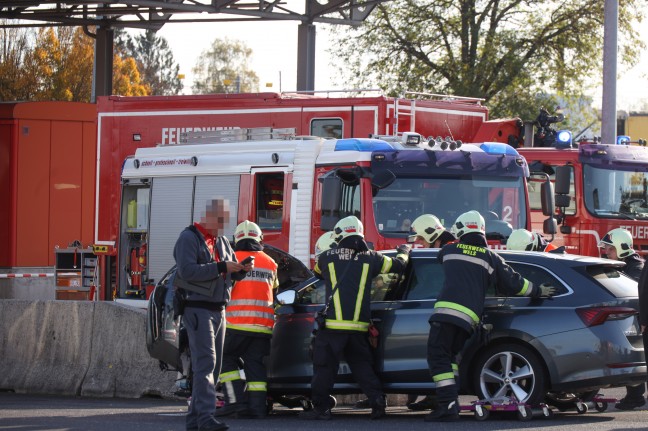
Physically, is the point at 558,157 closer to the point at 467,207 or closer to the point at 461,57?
the point at 467,207

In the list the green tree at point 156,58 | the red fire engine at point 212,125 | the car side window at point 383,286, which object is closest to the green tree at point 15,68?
the red fire engine at point 212,125

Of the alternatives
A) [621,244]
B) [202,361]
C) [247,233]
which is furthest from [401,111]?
[202,361]

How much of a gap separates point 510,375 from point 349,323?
1.40 meters

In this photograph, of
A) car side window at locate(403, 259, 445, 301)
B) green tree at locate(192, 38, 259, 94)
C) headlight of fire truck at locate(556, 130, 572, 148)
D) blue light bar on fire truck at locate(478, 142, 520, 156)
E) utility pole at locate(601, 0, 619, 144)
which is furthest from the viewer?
green tree at locate(192, 38, 259, 94)

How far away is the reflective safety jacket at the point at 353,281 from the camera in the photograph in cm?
1102

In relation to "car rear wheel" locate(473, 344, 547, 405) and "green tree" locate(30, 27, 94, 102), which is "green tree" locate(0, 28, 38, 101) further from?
"car rear wheel" locate(473, 344, 547, 405)

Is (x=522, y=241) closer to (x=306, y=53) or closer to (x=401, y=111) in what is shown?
(x=401, y=111)

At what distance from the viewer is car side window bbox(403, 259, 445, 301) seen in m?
11.2

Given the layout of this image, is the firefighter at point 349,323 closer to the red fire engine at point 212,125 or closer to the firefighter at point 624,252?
the firefighter at point 624,252

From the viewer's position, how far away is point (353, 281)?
11.1m

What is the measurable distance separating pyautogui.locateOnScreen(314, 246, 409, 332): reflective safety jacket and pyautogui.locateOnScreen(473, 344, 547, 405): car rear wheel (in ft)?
3.47

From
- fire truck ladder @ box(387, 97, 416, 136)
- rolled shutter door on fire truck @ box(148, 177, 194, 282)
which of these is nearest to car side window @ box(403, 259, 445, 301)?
fire truck ladder @ box(387, 97, 416, 136)

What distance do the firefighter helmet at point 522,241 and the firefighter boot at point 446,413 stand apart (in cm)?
322

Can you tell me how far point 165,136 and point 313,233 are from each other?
4.31 meters
